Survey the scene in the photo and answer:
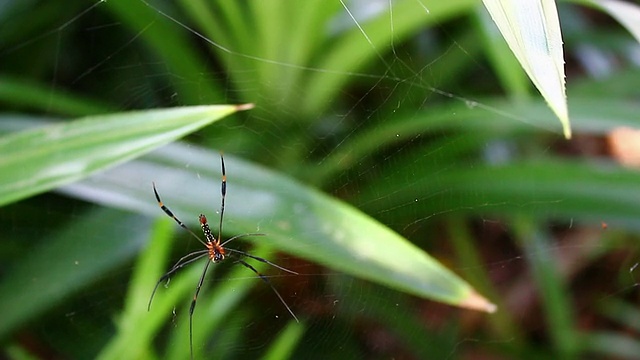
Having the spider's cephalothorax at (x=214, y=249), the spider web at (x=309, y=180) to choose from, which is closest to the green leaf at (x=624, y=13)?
the spider web at (x=309, y=180)

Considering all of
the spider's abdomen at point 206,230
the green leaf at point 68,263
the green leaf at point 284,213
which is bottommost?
the green leaf at point 68,263

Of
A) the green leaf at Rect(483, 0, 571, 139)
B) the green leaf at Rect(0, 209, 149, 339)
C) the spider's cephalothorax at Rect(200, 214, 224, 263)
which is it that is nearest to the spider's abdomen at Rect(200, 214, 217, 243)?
the spider's cephalothorax at Rect(200, 214, 224, 263)

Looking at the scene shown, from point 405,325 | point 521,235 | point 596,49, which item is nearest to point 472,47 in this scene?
point 596,49

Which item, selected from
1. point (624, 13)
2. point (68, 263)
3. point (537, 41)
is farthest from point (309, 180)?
point (537, 41)

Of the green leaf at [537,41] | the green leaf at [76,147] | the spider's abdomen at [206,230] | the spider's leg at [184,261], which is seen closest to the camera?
the green leaf at [537,41]

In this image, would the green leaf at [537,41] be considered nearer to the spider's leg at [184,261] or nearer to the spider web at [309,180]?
the spider web at [309,180]
